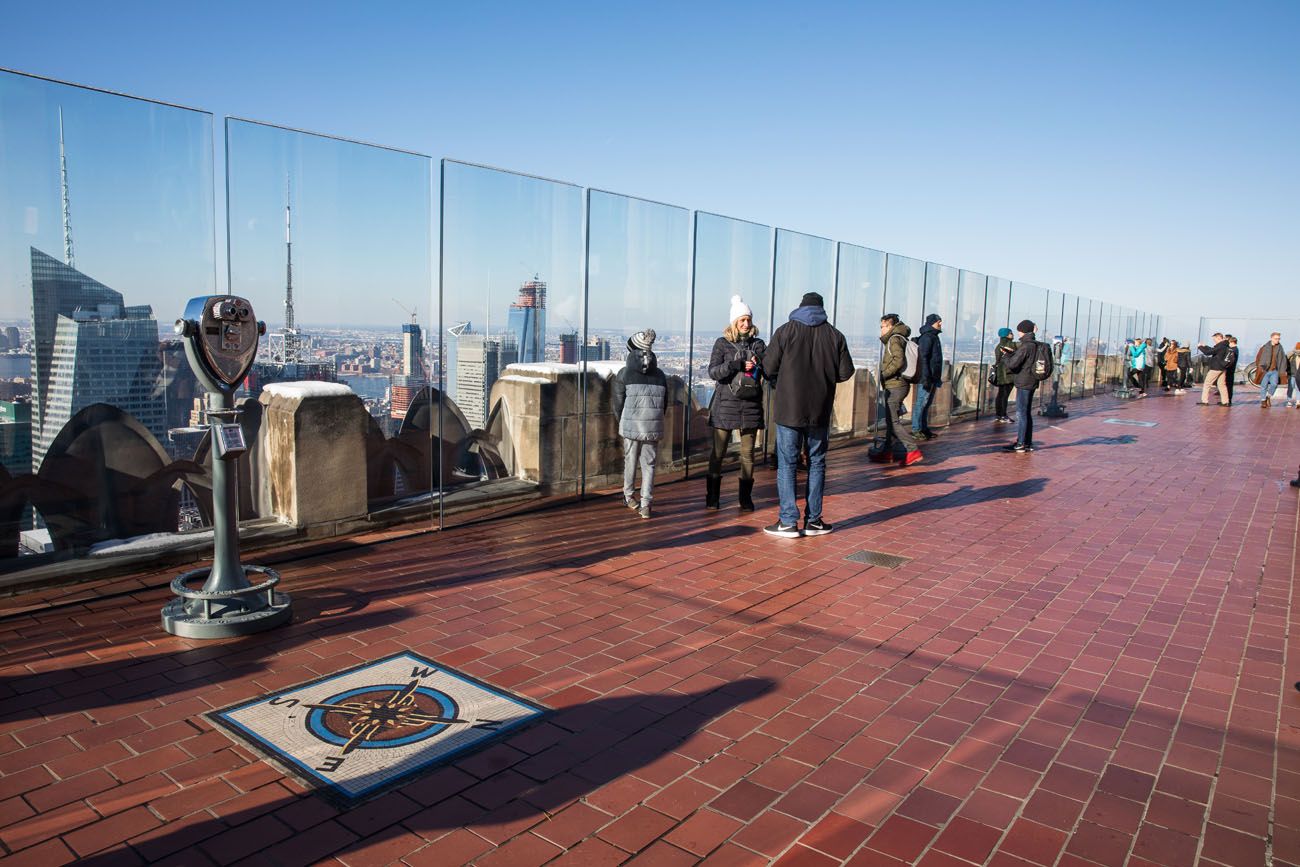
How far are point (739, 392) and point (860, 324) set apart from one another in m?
6.68

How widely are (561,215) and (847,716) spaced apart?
5.74 meters

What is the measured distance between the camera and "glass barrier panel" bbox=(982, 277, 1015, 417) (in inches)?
739

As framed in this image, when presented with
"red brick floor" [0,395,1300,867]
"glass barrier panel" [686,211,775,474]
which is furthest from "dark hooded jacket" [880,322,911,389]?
"red brick floor" [0,395,1300,867]

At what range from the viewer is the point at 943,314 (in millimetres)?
16562

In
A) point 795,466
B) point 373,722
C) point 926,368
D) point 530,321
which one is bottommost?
point 373,722

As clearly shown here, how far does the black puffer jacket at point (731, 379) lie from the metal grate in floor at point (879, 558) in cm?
171

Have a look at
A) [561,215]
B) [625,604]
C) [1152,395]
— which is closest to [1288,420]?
[1152,395]

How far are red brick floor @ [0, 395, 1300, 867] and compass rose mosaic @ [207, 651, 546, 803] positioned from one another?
0.11 meters

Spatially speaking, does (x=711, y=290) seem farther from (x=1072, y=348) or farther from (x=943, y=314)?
(x=1072, y=348)

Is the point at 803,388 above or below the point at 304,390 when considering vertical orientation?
above

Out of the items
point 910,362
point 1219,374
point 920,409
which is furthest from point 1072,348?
point 910,362

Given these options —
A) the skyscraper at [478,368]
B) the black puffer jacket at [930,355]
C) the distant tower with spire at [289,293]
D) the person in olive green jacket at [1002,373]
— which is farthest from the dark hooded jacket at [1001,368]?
the distant tower with spire at [289,293]

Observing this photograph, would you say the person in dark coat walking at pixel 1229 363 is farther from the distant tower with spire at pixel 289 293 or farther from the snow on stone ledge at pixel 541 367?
the distant tower with spire at pixel 289 293

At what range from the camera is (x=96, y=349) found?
531 cm
